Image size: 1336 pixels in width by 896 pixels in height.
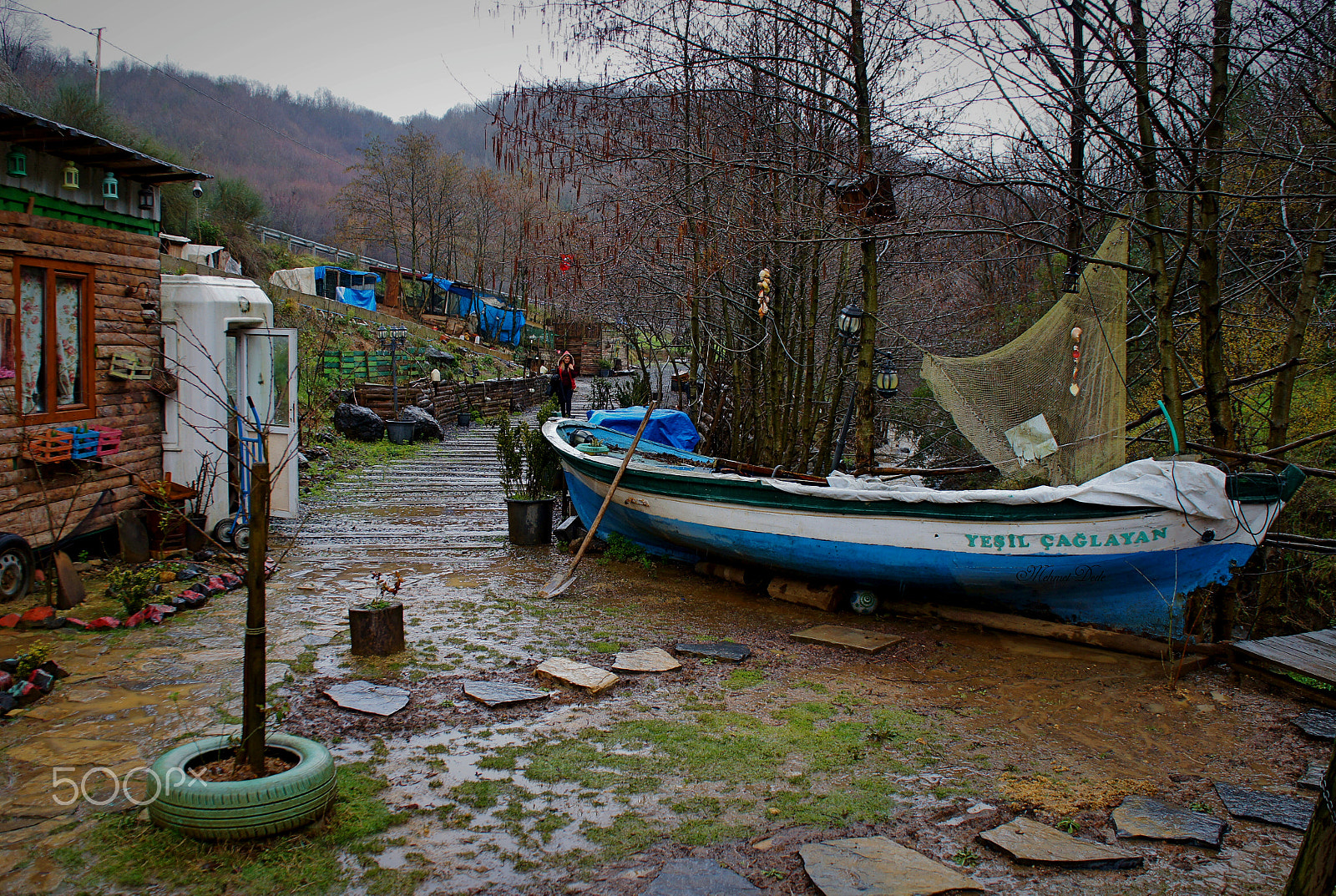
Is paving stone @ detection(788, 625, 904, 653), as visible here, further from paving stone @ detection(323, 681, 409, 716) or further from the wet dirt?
paving stone @ detection(323, 681, 409, 716)

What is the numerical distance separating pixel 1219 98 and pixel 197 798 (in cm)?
682

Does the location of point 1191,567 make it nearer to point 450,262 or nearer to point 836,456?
point 836,456

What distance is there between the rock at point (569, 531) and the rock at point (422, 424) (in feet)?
28.7

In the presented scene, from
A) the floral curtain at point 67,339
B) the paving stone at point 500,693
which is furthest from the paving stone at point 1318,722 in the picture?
the floral curtain at point 67,339

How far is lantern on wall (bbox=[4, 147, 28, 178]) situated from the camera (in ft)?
21.1

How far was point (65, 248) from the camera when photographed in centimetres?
706

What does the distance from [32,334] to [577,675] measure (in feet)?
17.5

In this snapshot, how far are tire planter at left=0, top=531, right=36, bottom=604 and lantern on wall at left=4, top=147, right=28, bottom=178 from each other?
2.74 meters

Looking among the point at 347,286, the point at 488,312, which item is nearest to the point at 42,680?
the point at 347,286

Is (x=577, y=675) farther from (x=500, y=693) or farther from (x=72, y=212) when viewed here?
(x=72, y=212)

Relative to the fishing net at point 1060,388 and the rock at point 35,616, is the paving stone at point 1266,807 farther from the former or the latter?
the rock at point 35,616

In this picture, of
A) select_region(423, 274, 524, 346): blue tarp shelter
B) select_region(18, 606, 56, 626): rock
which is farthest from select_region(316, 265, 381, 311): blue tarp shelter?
select_region(18, 606, 56, 626): rock

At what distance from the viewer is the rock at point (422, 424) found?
18.0 meters

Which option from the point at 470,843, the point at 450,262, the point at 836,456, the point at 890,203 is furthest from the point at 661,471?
the point at 450,262
